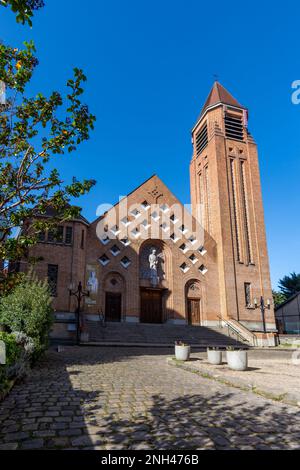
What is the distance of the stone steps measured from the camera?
2364cm

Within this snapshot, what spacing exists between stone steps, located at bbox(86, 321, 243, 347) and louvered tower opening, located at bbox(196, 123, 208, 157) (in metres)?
19.7

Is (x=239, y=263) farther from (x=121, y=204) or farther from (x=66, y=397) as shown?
(x=66, y=397)

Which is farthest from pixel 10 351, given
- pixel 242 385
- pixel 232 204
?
pixel 232 204

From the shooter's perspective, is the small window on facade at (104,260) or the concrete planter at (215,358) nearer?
the concrete planter at (215,358)

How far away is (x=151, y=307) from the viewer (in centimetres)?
2992

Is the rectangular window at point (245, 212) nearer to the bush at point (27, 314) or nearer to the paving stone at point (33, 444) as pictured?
the bush at point (27, 314)

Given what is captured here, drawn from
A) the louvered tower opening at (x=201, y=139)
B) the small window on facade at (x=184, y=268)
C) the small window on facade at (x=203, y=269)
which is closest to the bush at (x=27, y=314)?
the small window on facade at (x=184, y=268)

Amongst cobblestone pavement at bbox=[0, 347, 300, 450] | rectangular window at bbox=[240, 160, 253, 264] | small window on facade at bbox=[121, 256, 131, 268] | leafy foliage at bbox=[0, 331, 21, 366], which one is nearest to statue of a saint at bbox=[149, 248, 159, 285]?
small window on facade at bbox=[121, 256, 131, 268]

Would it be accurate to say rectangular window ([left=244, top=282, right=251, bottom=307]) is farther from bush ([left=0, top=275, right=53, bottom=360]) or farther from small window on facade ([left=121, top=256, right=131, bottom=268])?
bush ([left=0, top=275, right=53, bottom=360])

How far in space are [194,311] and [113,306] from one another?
24.5 ft

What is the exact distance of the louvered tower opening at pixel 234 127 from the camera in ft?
117

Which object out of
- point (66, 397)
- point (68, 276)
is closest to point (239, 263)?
point (68, 276)

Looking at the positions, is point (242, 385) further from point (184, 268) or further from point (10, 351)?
point (184, 268)

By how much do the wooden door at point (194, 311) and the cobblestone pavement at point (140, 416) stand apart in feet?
71.5
